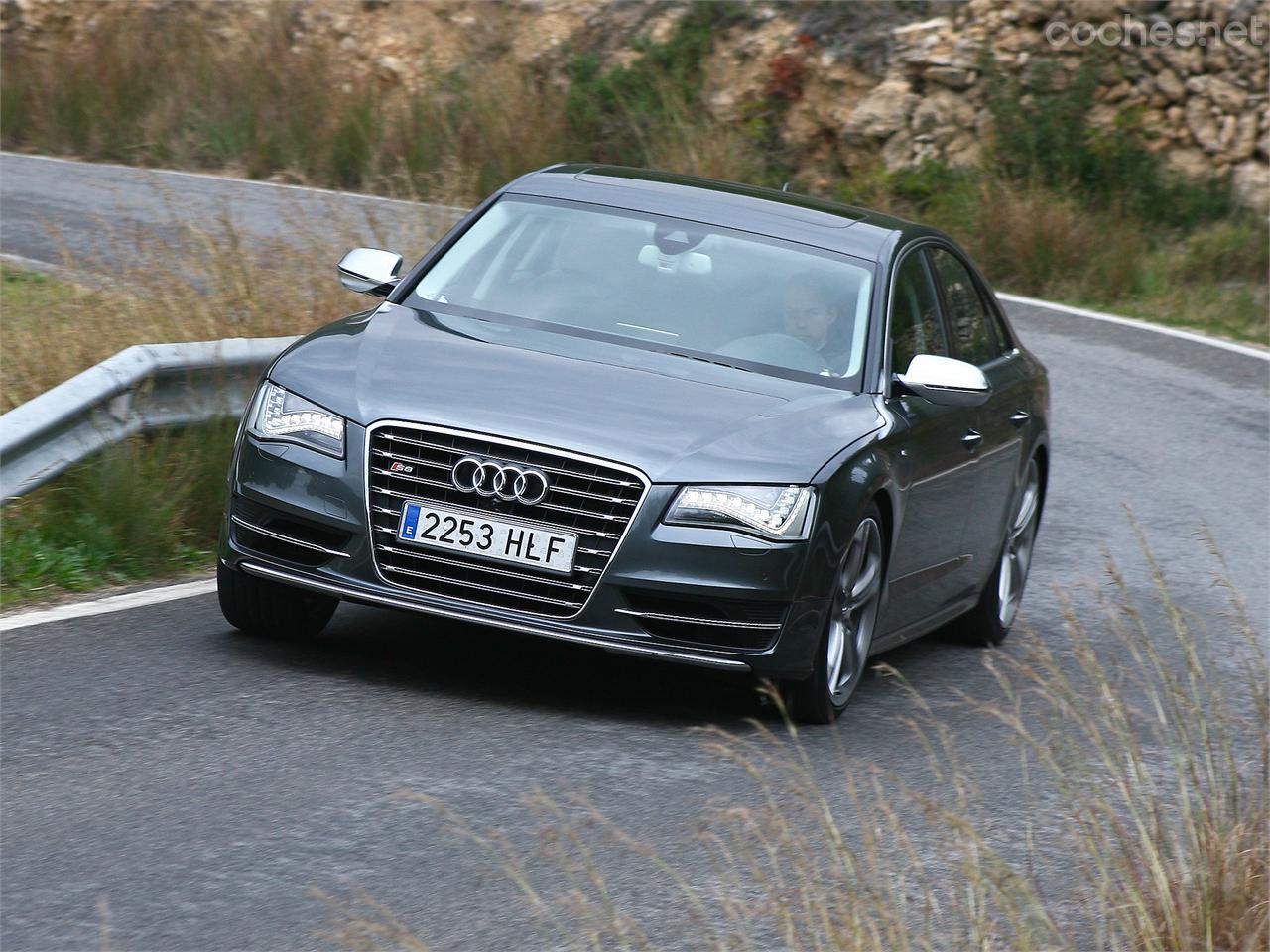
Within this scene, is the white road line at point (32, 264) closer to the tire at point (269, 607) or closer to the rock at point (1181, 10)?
the tire at point (269, 607)

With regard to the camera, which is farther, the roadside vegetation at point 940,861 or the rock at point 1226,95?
the rock at point 1226,95

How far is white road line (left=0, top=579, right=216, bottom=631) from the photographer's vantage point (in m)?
7.03

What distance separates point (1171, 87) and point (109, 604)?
63.1ft

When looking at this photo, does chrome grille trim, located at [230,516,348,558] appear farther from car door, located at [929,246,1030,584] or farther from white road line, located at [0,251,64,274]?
white road line, located at [0,251,64,274]

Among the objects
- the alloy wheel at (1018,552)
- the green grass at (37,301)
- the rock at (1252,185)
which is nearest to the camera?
the alloy wheel at (1018,552)

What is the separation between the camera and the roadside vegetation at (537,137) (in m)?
21.4

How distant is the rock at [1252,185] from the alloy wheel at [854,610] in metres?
17.3

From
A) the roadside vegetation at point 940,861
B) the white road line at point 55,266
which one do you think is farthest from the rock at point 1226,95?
the roadside vegetation at point 940,861

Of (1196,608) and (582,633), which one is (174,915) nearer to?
(582,633)

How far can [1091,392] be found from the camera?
14914 millimetres

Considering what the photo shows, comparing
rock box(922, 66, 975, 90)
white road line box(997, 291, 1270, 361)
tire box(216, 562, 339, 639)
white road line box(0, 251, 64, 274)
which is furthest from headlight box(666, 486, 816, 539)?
rock box(922, 66, 975, 90)

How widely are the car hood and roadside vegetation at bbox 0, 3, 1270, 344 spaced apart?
13.6 m

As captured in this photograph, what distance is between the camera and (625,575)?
20.3 feet

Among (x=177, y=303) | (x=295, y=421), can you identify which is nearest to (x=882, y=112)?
(x=177, y=303)
